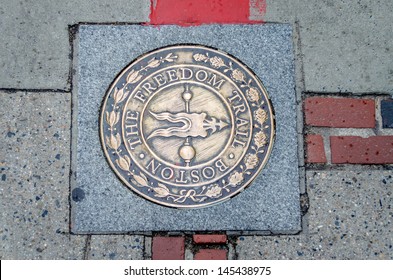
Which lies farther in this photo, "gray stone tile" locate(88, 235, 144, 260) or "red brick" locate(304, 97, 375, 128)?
"red brick" locate(304, 97, 375, 128)

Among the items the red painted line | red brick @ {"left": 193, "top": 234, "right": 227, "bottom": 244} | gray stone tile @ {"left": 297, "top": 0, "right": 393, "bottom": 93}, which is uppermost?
the red painted line

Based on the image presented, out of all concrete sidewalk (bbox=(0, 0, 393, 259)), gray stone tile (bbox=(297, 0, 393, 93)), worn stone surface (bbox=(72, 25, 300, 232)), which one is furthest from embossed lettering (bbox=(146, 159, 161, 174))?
gray stone tile (bbox=(297, 0, 393, 93))

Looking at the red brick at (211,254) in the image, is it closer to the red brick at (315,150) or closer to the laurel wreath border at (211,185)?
the laurel wreath border at (211,185)

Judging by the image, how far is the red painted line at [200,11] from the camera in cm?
238

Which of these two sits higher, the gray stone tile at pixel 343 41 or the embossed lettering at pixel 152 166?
the gray stone tile at pixel 343 41

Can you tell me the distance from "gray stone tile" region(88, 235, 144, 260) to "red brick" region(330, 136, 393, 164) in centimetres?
114

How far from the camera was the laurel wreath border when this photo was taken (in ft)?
7.37

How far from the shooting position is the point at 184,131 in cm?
225

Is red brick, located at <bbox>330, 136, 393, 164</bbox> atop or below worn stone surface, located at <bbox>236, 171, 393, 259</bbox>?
atop

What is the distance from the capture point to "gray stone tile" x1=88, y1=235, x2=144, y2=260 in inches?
86.7

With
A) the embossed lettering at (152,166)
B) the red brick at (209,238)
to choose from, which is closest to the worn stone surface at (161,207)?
the red brick at (209,238)

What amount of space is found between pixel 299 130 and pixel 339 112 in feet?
0.78

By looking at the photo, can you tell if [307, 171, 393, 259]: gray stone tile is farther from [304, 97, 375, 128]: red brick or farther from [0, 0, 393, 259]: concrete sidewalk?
[304, 97, 375, 128]: red brick

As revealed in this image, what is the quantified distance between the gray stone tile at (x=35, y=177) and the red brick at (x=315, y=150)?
1.28 m
